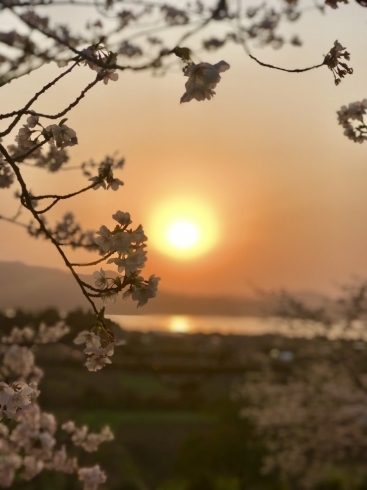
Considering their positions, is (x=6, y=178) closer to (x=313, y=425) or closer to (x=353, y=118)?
(x=353, y=118)

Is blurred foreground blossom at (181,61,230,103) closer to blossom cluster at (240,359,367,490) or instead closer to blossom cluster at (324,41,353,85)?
blossom cluster at (324,41,353,85)

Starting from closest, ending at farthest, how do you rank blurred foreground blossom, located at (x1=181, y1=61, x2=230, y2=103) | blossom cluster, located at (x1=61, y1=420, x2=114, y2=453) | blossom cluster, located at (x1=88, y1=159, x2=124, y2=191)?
1. blurred foreground blossom, located at (x1=181, y1=61, x2=230, y2=103)
2. blossom cluster, located at (x1=88, y1=159, x2=124, y2=191)
3. blossom cluster, located at (x1=61, y1=420, x2=114, y2=453)

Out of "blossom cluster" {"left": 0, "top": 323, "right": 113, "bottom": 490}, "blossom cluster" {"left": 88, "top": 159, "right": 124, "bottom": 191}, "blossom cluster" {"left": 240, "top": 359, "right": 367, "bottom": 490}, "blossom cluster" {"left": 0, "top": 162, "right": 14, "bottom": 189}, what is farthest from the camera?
"blossom cluster" {"left": 240, "top": 359, "right": 367, "bottom": 490}

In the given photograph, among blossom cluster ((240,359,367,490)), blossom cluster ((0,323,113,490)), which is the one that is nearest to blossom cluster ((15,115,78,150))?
blossom cluster ((0,323,113,490))

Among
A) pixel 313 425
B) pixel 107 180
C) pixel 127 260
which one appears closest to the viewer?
pixel 127 260

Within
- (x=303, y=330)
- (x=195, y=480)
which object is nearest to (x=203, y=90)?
(x=195, y=480)

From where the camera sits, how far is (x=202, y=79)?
1.46m

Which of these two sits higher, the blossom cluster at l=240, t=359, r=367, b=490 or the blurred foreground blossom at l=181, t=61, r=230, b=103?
the blossom cluster at l=240, t=359, r=367, b=490

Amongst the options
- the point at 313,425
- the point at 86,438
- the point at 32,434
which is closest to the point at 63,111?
the point at 32,434

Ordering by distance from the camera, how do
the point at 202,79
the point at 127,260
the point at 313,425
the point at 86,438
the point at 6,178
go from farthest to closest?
the point at 313,425
the point at 86,438
the point at 6,178
the point at 127,260
the point at 202,79

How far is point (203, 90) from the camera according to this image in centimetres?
146

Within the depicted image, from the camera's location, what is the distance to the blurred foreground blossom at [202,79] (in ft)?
4.76

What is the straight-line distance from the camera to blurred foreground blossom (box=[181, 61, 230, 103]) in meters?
1.45

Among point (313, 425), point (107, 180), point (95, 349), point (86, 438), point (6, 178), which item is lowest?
point (95, 349)
